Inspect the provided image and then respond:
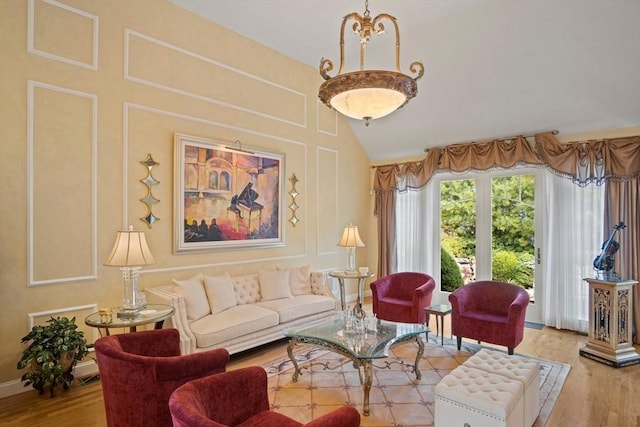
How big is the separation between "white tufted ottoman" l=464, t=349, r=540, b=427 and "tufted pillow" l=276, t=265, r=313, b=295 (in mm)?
2725

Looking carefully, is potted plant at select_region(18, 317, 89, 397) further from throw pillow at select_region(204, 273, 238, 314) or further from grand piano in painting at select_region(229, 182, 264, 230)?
grand piano in painting at select_region(229, 182, 264, 230)

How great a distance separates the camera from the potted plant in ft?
9.79

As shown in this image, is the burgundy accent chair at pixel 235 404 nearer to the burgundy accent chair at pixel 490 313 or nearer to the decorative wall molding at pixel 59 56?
the burgundy accent chair at pixel 490 313

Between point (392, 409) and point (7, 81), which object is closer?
point (392, 409)

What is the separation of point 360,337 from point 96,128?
11.0ft

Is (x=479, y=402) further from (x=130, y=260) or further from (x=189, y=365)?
(x=130, y=260)

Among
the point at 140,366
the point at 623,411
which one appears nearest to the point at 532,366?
the point at 623,411

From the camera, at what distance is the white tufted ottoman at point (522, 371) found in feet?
8.38

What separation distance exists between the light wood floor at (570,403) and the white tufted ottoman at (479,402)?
64 centimetres

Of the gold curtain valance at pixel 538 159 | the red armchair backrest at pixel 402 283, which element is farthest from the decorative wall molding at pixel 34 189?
the gold curtain valance at pixel 538 159

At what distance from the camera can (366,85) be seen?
271 cm

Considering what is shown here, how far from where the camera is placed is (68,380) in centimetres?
321

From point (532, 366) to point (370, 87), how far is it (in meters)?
2.44

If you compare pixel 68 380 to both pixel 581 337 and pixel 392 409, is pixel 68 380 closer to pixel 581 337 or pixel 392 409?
pixel 392 409
